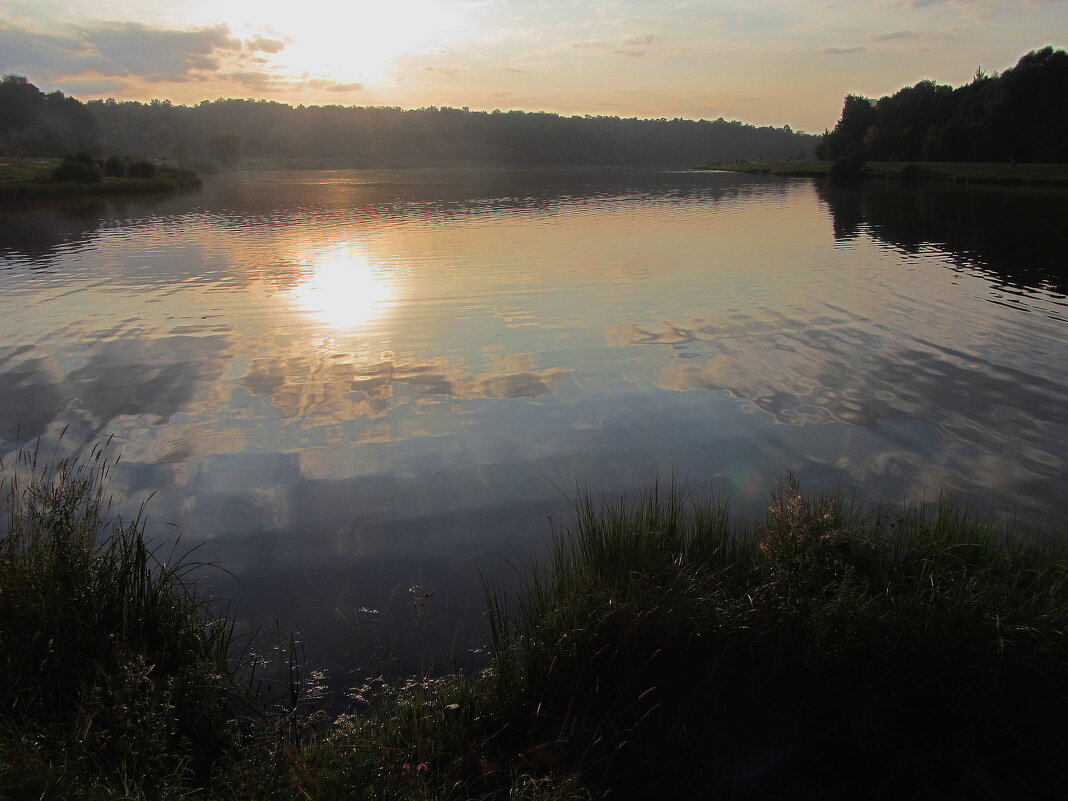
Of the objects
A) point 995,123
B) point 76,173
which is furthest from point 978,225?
point 76,173

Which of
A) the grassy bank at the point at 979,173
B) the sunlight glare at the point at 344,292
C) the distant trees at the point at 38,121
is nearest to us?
the sunlight glare at the point at 344,292

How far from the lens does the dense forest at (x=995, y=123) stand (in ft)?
218

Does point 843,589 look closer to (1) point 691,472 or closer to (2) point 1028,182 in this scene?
(1) point 691,472

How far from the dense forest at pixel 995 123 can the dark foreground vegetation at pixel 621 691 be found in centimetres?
7444

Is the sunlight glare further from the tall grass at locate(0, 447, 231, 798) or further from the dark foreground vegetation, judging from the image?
the dark foreground vegetation

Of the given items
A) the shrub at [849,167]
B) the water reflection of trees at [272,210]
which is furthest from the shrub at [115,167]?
the shrub at [849,167]

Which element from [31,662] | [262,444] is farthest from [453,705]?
[262,444]

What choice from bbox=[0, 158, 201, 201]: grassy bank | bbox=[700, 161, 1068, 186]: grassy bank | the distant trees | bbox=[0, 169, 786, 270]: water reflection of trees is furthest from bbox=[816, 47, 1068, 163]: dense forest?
the distant trees

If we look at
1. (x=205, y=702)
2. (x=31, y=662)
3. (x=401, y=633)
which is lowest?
(x=401, y=633)

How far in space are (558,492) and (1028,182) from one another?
203 feet

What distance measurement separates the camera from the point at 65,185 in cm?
4666

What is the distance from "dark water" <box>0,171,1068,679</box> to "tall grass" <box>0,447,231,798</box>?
3.21ft

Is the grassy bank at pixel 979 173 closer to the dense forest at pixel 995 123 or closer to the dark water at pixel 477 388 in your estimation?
the dense forest at pixel 995 123

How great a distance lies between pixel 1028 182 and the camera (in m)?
53.5
